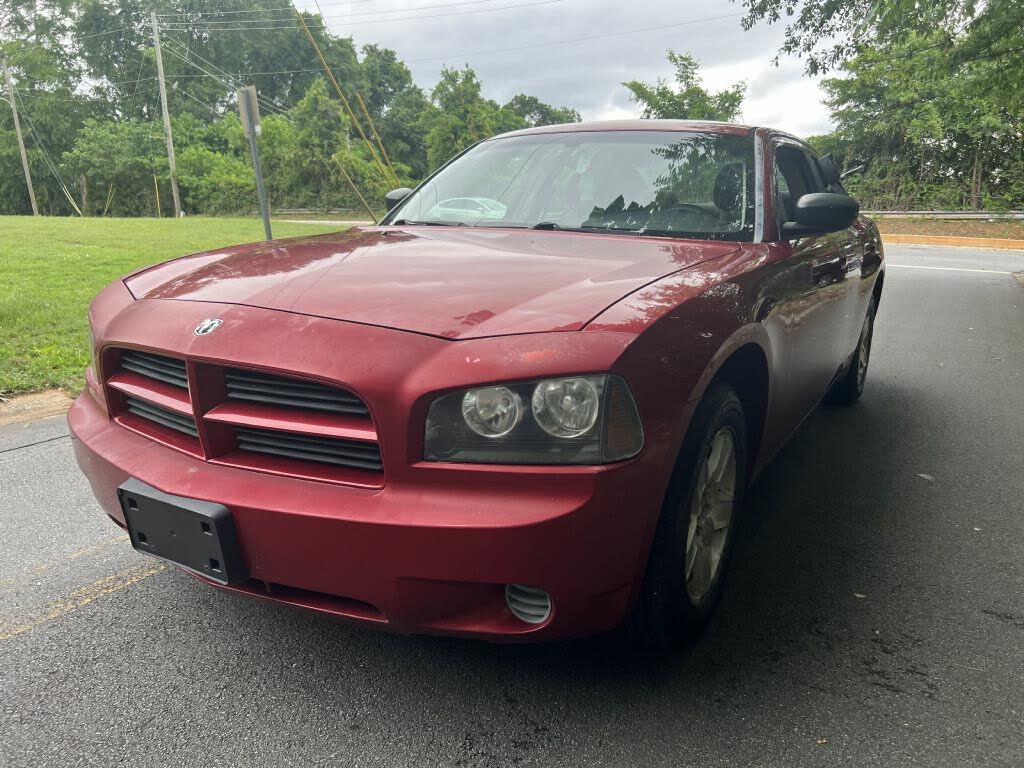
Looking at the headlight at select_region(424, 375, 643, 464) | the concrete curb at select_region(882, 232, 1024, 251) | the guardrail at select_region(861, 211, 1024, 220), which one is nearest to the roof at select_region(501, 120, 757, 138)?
the headlight at select_region(424, 375, 643, 464)

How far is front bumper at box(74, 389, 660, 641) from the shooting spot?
5.61 feet

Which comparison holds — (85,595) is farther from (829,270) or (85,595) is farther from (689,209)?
(829,270)

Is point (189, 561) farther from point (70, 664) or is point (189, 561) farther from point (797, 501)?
point (797, 501)

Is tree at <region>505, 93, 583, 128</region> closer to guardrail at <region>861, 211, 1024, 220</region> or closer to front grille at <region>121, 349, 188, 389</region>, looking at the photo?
guardrail at <region>861, 211, 1024, 220</region>

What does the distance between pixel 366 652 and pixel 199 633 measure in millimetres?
526

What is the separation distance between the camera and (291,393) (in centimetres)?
190

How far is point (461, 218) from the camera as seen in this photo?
10.8 feet

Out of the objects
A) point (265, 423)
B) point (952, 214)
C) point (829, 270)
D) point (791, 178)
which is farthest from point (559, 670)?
point (952, 214)

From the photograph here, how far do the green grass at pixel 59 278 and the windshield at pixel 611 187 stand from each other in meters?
3.26

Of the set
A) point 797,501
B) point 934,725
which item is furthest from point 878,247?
point 934,725

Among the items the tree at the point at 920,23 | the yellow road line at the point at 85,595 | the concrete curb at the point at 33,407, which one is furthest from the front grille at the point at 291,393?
the tree at the point at 920,23

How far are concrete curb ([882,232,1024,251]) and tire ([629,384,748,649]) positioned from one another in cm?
1893

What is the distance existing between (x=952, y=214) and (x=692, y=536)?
24620 mm

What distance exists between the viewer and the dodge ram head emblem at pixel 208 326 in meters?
2.00
